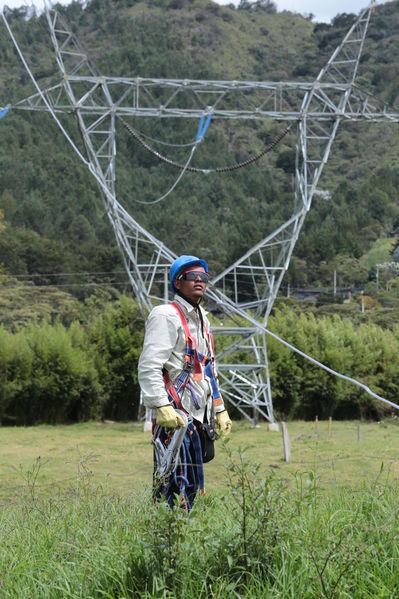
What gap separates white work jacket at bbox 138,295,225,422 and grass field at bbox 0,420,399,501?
1.35 ft

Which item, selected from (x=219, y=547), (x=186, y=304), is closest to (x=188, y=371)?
(x=186, y=304)

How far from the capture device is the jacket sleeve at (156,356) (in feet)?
11.9

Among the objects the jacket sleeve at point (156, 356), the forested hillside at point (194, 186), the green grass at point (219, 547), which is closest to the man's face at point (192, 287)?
the jacket sleeve at point (156, 356)

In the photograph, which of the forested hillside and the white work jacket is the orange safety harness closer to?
the white work jacket

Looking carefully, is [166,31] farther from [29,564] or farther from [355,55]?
[29,564]

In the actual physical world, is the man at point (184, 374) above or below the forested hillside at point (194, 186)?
below

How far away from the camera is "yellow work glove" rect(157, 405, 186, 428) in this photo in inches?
141

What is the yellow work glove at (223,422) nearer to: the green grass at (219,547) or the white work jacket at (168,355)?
the white work jacket at (168,355)

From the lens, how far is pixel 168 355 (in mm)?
3730

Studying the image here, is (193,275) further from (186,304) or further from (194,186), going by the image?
(194,186)

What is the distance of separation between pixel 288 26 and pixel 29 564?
95.1 metres

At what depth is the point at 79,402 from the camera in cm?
1955

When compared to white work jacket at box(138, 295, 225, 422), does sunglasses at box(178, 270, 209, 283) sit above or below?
above

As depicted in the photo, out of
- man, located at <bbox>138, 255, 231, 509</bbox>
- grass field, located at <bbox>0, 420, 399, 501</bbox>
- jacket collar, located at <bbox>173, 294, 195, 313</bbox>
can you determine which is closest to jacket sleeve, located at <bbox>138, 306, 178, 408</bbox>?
man, located at <bbox>138, 255, 231, 509</bbox>
